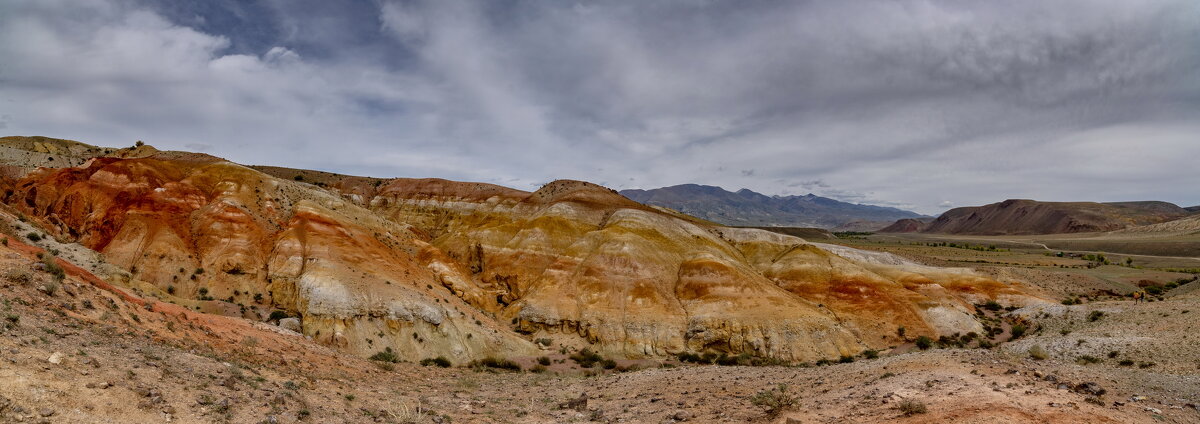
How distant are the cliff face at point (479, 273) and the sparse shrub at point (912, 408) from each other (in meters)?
29.2

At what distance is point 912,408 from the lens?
1201 centimetres

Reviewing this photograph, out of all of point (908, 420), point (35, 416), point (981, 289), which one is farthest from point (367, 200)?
point (981, 289)

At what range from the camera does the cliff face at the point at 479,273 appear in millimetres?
36062

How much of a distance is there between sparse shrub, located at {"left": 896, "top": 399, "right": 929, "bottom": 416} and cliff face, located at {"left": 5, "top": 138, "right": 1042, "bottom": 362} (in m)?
29.2

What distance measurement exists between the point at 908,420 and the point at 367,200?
6655 cm

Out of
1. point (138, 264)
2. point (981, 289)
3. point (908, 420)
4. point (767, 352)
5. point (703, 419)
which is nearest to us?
point (908, 420)

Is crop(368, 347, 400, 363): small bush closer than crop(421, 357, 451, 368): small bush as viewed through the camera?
Yes

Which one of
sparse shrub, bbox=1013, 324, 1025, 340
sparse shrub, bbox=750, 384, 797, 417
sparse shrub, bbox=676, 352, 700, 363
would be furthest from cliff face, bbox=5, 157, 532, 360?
sparse shrub, bbox=1013, 324, 1025, 340

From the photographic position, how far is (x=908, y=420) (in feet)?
38.0

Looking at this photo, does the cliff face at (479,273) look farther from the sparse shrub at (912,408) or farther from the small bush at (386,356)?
the sparse shrub at (912,408)

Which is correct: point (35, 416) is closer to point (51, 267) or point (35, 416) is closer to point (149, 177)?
point (51, 267)

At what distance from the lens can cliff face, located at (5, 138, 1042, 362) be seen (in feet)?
118

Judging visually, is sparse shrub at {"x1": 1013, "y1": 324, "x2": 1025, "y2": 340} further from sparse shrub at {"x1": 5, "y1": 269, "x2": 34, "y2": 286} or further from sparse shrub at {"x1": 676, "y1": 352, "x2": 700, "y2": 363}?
sparse shrub at {"x1": 5, "y1": 269, "x2": 34, "y2": 286}

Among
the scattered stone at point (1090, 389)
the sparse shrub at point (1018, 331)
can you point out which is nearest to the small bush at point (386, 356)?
the scattered stone at point (1090, 389)
